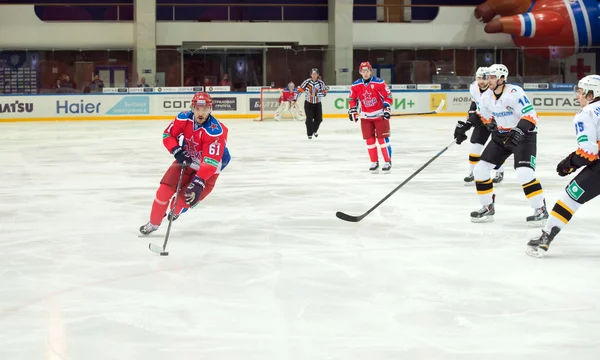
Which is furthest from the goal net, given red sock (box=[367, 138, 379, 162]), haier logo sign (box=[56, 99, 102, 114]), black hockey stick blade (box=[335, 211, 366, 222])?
black hockey stick blade (box=[335, 211, 366, 222])

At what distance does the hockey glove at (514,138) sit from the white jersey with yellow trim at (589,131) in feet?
2.95

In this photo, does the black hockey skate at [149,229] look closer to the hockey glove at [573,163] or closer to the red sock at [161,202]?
the red sock at [161,202]

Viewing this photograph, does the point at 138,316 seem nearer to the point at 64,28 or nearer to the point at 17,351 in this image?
the point at 17,351

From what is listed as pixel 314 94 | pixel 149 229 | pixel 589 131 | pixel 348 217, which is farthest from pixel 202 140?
pixel 314 94

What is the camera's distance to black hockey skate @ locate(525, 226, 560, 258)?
4.91 m

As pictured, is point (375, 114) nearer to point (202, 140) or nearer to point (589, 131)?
point (202, 140)

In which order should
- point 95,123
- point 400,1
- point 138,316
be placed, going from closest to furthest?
1. point 138,316
2. point 95,123
3. point 400,1

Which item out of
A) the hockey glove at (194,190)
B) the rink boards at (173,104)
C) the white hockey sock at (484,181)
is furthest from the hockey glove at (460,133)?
the rink boards at (173,104)

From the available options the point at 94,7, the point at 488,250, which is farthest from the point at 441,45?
the point at 488,250

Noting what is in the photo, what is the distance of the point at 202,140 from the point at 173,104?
585 inches

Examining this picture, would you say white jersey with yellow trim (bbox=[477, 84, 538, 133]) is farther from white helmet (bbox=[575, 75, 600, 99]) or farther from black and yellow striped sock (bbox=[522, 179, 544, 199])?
white helmet (bbox=[575, 75, 600, 99])

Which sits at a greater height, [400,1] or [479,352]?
[400,1]

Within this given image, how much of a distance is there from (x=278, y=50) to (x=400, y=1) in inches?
211

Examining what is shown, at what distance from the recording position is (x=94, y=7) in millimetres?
24062
